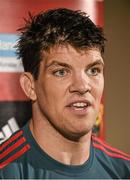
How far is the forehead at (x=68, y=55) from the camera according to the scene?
0.94 metres

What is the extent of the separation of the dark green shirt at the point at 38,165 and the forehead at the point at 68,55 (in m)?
0.22

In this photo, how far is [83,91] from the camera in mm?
917

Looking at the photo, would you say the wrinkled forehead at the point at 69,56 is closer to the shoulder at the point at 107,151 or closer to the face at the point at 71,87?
the face at the point at 71,87

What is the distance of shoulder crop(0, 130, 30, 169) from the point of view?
3.21 feet

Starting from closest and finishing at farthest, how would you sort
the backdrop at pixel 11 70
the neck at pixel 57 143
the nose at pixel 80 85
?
the nose at pixel 80 85
the neck at pixel 57 143
the backdrop at pixel 11 70

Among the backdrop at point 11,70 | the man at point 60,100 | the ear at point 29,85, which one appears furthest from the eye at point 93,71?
the backdrop at point 11,70

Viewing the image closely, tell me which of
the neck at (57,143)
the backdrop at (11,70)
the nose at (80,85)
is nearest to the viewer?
the nose at (80,85)

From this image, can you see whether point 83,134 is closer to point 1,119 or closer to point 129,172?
point 129,172

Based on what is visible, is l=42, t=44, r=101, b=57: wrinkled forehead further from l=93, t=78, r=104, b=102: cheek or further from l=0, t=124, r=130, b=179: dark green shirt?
l=0, t=124, r=130, b=179: dark green shirt

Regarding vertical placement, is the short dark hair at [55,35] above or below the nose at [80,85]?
above

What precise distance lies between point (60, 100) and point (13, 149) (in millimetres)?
190

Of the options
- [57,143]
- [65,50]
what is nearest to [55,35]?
[65,50]

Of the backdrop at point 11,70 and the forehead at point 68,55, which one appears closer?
the forehead at point 68,55

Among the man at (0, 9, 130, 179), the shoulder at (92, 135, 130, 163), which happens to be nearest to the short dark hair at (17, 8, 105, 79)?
the man at (0, 9, 130, 179)
